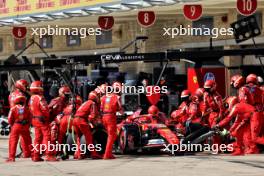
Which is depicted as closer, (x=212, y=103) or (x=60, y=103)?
(x=60, y=103)

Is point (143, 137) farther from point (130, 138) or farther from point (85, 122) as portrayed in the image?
point (85, 122)

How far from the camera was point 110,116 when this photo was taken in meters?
16.6

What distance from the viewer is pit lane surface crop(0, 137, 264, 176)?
1398 centimetres

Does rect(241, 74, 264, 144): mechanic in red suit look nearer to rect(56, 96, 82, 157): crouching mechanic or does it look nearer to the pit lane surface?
the pit lane surface

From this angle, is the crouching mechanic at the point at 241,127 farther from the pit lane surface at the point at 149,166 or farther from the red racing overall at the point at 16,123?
the red racing overall at the point at 16,123

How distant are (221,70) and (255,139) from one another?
6.83 m

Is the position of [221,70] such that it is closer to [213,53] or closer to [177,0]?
[177,0]

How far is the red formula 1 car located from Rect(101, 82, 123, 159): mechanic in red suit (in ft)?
1.89

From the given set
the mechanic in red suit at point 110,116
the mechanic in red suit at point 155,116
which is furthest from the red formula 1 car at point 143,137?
the mechanic in red suit at point 110,116

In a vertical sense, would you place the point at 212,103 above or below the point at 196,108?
above

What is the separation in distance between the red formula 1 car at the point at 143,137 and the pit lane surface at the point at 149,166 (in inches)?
10.3

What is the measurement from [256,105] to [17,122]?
5.10 meters

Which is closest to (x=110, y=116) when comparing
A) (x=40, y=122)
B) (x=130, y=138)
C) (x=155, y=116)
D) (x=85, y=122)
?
(x=85, y=122)

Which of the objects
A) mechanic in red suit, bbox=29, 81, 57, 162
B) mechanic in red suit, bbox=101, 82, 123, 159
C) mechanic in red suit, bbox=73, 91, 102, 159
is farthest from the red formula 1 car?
mechanic in red suit, bbox=29, 81, 57, 162
